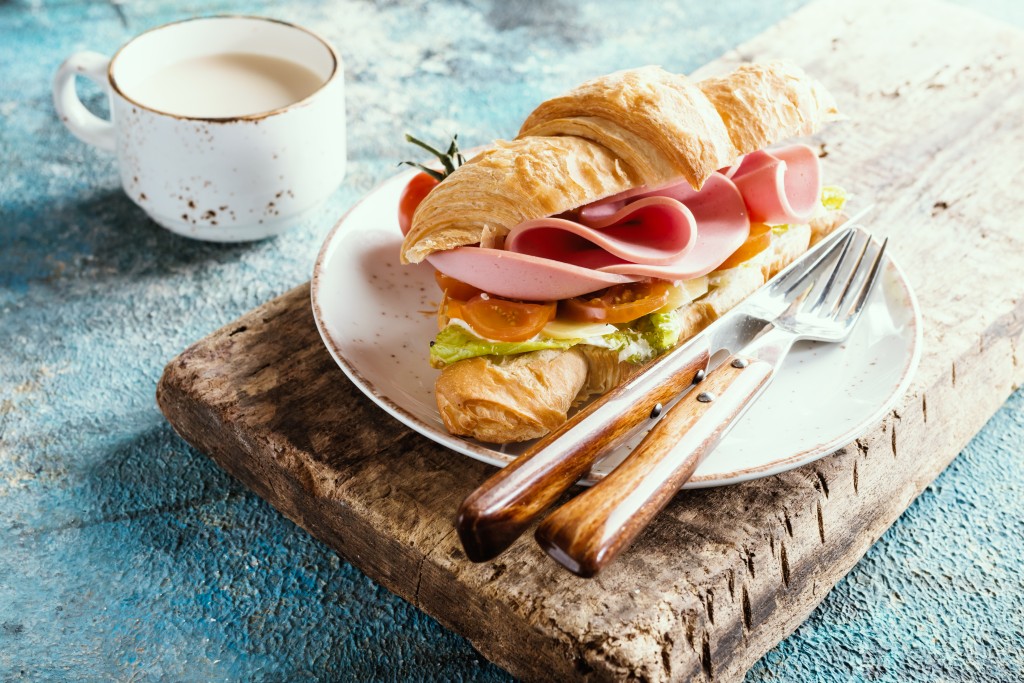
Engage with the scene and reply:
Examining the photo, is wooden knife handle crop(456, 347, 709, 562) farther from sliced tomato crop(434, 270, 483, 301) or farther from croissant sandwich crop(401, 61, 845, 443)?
sliced tomato crop(434, 270, 483, 301)

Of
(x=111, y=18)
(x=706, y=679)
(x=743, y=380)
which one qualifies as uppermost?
(x=743, y=380)

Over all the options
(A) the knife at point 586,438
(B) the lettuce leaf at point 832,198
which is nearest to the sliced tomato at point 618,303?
(A) the knife at point 586,438

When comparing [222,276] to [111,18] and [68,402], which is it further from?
[111,18]

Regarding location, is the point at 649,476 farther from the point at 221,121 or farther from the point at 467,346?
the point at 221,121

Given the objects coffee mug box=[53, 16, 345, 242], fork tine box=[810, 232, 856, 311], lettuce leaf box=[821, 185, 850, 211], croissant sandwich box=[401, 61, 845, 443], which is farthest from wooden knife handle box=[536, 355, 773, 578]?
coffee mug box=[53, 16, 345, 242]

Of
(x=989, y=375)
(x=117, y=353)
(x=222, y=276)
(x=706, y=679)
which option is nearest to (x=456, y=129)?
(x=222, y=276)
